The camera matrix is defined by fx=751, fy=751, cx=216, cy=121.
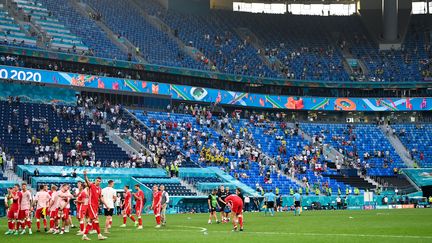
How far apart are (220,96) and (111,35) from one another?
16049 mm

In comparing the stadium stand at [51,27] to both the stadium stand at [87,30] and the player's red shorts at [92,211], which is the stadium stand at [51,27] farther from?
the player's red shorts at [92,211]

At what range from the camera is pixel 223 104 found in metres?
98.2

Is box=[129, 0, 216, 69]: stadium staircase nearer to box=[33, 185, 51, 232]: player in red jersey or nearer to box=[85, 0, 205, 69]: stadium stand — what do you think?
box=[85, 0, 205, 69]: stadium stand

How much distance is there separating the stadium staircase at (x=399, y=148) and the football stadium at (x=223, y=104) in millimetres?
344

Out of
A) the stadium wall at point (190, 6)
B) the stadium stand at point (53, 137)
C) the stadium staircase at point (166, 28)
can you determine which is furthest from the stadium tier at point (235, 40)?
the stadium stand at point (53, 137)

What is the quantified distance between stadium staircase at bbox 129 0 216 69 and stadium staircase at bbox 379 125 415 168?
83.2 feet

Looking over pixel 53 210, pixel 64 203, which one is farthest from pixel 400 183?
pixel 53 210

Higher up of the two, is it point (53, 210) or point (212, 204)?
point (212, 204)

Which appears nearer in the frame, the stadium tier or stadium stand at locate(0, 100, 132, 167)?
stadium stand at locate(0, 100, 132, 167)

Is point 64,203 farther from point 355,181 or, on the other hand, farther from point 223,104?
point 223,104

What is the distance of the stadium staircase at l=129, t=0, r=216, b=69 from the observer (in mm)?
99562

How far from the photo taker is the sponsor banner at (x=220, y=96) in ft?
264

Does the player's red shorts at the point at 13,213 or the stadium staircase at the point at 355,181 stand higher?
the stadium staircase at the point at 355,181

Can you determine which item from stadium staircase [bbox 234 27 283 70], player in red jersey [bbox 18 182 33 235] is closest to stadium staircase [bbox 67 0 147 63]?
stadium staircase [bbox 234 27 283 70]
